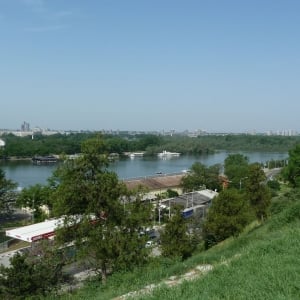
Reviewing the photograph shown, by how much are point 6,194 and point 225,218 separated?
821 centimetres

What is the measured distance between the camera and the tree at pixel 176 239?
764 centimetres

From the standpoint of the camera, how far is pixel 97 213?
561 cm

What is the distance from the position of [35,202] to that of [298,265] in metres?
12.7

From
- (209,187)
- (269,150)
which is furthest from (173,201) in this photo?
(269,150)

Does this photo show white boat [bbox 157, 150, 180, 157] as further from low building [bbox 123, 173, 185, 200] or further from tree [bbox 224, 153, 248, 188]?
low building [bbox 123, 173, 185, 200]

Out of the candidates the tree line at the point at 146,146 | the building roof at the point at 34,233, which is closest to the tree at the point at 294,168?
the building roof at the point at 34,233

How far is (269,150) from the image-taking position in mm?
58531

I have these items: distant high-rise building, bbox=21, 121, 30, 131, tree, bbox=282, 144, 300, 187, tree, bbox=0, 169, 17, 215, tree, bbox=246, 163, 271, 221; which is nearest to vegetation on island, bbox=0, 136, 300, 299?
tree, bbox=246, 163, 271, 221

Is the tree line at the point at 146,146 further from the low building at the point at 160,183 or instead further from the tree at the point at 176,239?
the tree at the point at 176,239

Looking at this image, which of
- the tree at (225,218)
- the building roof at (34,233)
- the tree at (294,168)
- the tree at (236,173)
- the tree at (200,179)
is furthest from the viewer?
A: the tree at (236,173)

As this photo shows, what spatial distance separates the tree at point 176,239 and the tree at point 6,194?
24.3 feet

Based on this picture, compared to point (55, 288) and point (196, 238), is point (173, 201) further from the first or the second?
point (55, 288)

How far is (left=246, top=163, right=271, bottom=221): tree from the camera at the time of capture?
412 inches

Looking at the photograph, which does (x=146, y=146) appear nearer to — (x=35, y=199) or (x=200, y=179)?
(x=200, y=179)
